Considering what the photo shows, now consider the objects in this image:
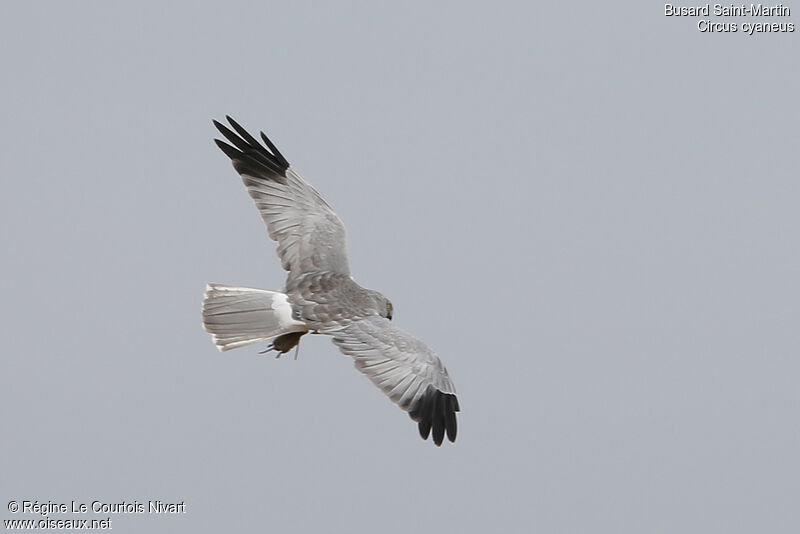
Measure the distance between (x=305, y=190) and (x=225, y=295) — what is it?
145 centimetres

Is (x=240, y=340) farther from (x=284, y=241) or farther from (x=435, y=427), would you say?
(x=435, y=427)

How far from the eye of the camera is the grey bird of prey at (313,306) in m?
10.9

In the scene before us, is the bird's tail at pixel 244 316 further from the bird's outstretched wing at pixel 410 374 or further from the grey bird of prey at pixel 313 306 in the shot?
the bird's outstretched wing at pixel 410 374

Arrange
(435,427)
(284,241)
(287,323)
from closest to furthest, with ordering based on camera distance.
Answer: (435,427)
(287,323)
(284,241)

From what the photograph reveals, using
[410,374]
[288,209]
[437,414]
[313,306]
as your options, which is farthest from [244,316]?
[437,414]

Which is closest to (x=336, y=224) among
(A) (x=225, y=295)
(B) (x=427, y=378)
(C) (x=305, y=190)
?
(C) (x=305, y=190)

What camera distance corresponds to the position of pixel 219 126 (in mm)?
13250

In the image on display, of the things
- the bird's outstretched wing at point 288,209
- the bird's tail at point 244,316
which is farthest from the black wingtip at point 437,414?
the bird's outstretched wing at point 288,209

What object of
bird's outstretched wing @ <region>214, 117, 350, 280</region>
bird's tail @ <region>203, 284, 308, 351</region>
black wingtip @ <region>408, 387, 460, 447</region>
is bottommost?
black wingtip @ <region>408, 387, 460, 447</region>

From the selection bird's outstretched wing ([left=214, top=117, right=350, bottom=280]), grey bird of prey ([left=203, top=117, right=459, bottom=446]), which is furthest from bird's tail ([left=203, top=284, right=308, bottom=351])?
bird's outstretched wing ([left=214, top=117, right=350, bottom=280])

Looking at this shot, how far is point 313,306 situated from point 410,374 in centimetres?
132

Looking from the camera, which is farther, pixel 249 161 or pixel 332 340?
pixel 249 161

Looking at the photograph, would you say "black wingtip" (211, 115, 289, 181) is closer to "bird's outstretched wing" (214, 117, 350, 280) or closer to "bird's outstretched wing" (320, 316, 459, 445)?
"bird's outstretched wing" (214, 117, 350, 280)

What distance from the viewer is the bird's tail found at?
469 inches
